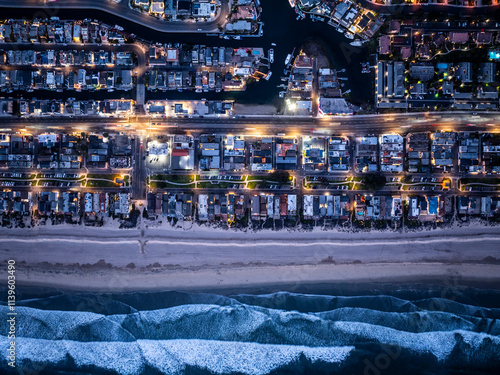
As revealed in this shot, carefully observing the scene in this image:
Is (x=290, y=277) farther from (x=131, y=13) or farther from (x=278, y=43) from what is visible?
(x=131, y=13)

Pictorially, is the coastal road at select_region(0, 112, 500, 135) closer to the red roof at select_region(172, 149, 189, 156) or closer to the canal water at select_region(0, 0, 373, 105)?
the red roof at select_region(172, 149, 189, 156)

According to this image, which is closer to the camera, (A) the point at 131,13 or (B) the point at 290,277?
(B) the point at 290,277

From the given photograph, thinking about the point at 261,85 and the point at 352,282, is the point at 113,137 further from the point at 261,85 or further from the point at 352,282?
the point at 352,282

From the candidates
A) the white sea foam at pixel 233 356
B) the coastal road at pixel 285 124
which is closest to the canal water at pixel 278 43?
the coastal road at pixel 285 124

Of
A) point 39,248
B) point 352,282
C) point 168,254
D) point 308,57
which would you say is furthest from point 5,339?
point 308,57

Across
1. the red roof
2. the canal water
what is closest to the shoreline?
the red roof

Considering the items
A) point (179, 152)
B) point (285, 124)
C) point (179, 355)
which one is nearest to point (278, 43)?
point (285, 124)
